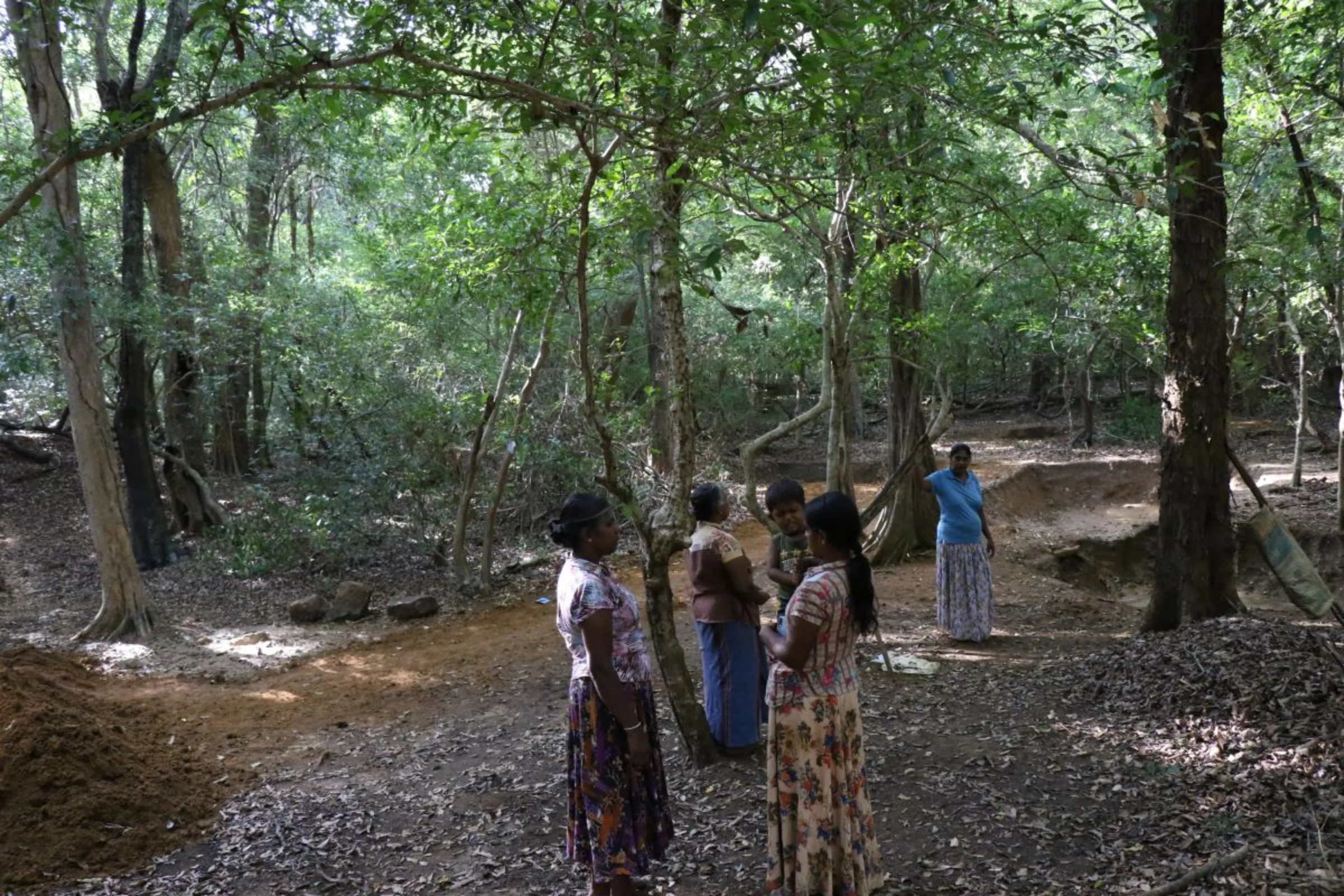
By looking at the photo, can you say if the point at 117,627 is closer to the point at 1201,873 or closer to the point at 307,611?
the point at 307,611

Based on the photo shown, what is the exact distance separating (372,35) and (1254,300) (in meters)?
15.3

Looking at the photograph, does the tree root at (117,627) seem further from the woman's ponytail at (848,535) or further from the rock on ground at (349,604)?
the woman's ponytail at (848,535)

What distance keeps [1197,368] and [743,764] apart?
4.22 meters

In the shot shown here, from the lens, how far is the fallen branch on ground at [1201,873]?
3.43 m

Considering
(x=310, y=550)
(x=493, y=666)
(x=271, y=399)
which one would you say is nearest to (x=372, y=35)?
(x=493, y=666)

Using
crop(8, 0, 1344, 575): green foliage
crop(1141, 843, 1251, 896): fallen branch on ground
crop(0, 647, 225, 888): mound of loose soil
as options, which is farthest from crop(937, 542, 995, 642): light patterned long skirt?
crop(0, 647, 225, 888): mound of loose soil

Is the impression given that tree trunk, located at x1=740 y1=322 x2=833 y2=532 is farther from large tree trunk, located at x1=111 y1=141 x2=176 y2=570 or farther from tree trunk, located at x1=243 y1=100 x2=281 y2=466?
tree trunk, located at x1=243 y1=100 x2=281 y2=466

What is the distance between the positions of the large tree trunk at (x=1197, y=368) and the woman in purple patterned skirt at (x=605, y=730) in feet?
15.3

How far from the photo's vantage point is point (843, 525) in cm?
331

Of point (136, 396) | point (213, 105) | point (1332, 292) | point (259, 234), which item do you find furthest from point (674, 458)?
point (259, 234)

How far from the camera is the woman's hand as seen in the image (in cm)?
351

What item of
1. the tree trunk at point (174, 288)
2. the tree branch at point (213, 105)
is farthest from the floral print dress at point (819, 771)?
the tree trunk at point (174, 288)

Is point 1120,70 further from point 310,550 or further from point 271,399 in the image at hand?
point 271,399

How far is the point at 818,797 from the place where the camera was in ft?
11.2
